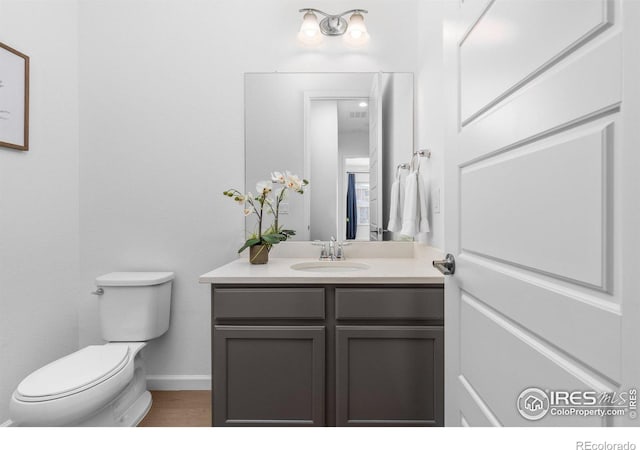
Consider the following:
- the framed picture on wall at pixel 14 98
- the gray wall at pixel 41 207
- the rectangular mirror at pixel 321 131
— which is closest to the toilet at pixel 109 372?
the gray wall at pixel 41 207

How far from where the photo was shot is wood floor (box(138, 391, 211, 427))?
1732mm

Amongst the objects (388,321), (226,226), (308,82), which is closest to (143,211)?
(226,226)

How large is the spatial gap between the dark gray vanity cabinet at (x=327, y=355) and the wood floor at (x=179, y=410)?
41 centimetres

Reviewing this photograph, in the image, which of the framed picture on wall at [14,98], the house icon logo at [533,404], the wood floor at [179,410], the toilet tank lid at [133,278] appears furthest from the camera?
the toilet tank lid at [133,278]

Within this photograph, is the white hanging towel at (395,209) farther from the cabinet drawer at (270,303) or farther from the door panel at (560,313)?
the door panel at (560,313)

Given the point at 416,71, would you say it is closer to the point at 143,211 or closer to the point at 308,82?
the point at 308,82

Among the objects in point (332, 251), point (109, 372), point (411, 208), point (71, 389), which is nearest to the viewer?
point (71, 389)

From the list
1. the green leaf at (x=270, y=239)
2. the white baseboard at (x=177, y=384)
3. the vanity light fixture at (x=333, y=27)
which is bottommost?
the white baseboard at (x=177, y=384)

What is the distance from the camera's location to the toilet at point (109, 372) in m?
1.25

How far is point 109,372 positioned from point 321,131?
161 centimetres

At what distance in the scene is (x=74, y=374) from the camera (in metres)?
1.38

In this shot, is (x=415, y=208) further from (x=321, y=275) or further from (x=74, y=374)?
(x=74, y=374)

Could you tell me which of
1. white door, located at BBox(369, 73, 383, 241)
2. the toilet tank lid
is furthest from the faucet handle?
the toilet tank lid

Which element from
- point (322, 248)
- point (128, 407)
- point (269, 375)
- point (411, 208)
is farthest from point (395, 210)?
point (128, 407)
